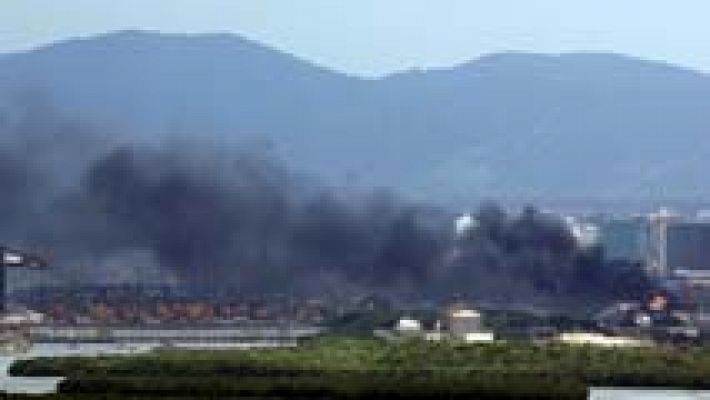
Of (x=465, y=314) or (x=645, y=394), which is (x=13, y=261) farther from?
(x=645, y=394)

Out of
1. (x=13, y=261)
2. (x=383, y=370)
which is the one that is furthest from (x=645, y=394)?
(x=13, y=261)

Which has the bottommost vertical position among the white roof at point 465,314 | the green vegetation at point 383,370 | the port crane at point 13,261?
the white roof at point 465,314

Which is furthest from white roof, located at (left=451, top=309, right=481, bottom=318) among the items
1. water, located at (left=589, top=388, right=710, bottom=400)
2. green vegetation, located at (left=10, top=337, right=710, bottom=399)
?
water, located at (left=589, top=388, right=710, bottom=400)

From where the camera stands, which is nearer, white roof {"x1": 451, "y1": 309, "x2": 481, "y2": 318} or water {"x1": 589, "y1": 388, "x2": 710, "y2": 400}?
water {"x1": 589, "y1": 388, "x2": 710, "y2": 400}

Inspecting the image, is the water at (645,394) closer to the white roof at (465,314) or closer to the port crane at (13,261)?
the white roof at (465,314)

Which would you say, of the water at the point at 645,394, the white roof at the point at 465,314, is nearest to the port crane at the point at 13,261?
the white roof at the point at 465,314

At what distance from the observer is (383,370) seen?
181ft

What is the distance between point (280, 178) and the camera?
449ft

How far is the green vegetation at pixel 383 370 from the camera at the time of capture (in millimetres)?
48938

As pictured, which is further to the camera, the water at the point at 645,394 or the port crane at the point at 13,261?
the port crane at the point at 13,261

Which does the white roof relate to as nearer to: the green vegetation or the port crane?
the green vegetation

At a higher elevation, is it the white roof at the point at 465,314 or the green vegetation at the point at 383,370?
the green vegetation at the point at 383,370

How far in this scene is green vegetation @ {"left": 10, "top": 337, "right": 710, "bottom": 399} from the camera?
48938mm

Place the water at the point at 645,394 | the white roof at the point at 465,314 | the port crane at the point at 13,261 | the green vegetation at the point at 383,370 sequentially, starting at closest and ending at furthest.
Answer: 1. the green vegetation at the point at 383,370
2. the water at the point at 645,394
3. the white roof at the point at 465,314
4. the port crane at the point at 13,261
